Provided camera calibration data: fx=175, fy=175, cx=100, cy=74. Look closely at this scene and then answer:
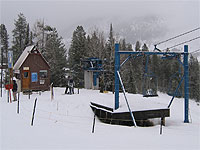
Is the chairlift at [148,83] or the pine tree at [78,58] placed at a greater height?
the pine tree at [78,58]

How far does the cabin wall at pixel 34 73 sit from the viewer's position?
19531 millimetres

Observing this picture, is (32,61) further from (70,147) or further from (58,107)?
(70,147)

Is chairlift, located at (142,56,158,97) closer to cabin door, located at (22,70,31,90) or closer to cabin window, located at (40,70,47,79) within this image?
cabin window, located at (40,70,47,79)

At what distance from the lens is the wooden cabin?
19391 mm

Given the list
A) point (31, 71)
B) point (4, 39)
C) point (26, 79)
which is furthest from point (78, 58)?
point (4, 39)

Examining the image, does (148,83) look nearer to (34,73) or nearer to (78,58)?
(34,73)

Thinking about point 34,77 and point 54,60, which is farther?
point 54,60

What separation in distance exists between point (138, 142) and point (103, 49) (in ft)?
86.2

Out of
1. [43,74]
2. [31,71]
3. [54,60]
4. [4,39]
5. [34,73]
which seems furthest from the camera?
[4,39]

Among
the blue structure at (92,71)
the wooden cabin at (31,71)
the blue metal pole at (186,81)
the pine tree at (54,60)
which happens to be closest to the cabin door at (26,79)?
the wooden cabin at (31,71)

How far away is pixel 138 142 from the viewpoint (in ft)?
19.7

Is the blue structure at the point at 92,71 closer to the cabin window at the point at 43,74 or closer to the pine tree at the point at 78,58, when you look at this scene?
the cabin window at the point at 43,74

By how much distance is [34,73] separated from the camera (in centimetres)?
2025

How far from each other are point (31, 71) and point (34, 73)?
1.39ft
